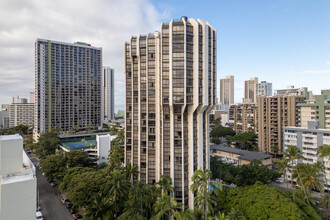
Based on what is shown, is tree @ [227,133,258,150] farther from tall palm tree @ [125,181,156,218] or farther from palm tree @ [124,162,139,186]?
tall palm tree @ [125,181,156,218]

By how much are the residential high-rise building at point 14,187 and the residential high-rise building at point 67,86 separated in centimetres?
11772

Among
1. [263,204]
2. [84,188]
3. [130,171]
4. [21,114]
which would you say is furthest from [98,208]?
[21,114]

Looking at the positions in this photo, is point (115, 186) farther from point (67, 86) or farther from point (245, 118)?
point (245, 118)

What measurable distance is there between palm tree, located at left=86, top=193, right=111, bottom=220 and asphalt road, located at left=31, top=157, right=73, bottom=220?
10.1m

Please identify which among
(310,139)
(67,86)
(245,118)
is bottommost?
(310,139)

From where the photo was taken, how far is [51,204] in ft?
162

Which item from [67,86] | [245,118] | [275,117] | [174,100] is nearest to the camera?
[174,100]

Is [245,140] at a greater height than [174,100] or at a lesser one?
lesser

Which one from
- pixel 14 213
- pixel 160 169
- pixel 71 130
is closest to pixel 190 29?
pixel 160 169

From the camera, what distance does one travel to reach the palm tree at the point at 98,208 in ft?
122

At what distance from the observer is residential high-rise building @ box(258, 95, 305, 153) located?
9312 cm

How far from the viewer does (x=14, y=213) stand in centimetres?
1630

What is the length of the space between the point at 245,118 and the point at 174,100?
380ft

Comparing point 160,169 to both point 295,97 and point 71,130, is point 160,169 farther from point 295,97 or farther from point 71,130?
point 71,130
